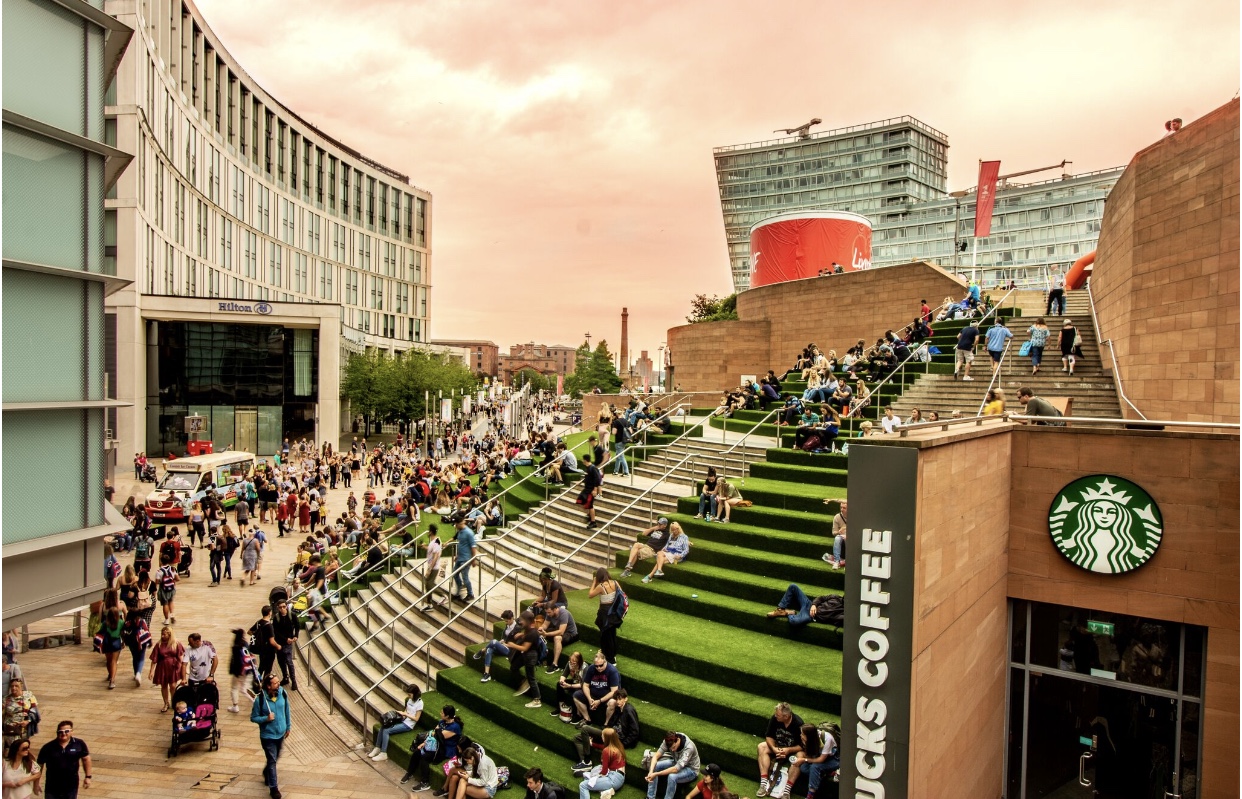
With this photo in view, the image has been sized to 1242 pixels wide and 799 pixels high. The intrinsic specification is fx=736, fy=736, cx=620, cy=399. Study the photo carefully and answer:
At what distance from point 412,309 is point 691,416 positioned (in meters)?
68.1

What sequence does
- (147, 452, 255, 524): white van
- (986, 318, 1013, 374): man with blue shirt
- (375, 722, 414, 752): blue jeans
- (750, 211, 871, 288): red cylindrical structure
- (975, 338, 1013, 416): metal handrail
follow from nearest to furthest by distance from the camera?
(375, 722, 414, 752): blue jeans, (975, 338, 1013, 416): metal handrail, (986, 318, 1013, 374): man with blue shirt, (147, 452, 255, 524): white van, (750, 211, 871, 288): red cylindrical structure

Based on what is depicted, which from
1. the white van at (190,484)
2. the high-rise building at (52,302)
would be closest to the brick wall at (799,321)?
the white van at (190,484)

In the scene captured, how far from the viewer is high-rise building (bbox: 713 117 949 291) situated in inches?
3804

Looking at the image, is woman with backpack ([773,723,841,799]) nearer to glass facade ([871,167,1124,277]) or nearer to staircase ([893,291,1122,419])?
staircase ([893,291,1122,419])

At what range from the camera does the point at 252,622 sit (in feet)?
50.2

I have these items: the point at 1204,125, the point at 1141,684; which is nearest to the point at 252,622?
the point at 1141,684

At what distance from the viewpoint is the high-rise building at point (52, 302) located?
5898 mm

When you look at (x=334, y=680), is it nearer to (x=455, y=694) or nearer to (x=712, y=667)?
(x=455, y=694)

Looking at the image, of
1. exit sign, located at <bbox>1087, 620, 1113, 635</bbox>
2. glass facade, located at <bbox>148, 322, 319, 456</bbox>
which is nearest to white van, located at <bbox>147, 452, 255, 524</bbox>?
glass facade, located at <bbox>148, 322, 319, 456</bbox>

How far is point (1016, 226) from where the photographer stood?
90812mm

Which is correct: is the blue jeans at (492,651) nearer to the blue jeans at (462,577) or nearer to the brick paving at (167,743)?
the brick paving at (167,743)

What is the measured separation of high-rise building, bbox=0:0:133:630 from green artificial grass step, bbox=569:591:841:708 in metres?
6.44

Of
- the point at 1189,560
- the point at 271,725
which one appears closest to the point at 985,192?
the point at 1189,560

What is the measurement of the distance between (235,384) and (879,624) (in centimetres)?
4583
